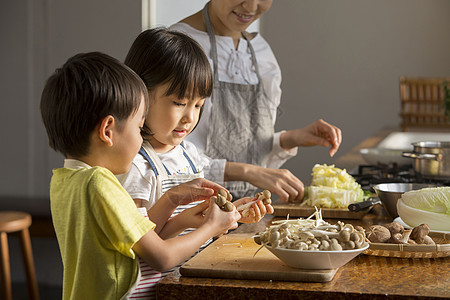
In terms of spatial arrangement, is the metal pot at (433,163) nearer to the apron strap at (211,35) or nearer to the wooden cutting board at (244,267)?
the apron strap at (211,35)

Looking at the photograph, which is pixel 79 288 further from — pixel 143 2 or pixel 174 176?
pixel 143 2

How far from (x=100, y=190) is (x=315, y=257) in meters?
0.41

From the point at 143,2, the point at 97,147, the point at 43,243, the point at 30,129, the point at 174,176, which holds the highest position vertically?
the point at 143,2

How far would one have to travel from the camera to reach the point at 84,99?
1247mm

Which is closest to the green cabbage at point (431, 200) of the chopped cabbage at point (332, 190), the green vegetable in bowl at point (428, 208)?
the green vegetable in bowl at point (428, 208)

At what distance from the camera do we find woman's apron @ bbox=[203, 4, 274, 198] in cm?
250

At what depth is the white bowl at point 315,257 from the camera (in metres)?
1.13

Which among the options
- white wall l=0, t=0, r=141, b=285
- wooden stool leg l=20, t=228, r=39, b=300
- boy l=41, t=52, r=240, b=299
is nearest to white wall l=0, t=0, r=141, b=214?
white wall l=0, t=0, r=141, b=285

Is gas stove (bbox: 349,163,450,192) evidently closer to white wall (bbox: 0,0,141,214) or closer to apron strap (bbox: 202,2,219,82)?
apron strap (bbox: 202,2,219,82)

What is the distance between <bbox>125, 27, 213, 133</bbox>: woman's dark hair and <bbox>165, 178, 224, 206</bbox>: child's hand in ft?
0.93

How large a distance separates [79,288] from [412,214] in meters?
0.81

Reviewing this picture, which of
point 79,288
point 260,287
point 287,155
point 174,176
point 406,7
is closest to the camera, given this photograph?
point 260,287

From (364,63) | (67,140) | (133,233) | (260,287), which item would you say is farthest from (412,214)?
(364,63)

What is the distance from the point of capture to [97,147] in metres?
1.29
